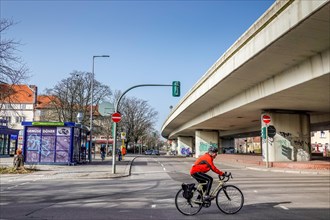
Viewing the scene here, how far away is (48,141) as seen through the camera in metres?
26.4

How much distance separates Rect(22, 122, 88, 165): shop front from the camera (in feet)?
86.2

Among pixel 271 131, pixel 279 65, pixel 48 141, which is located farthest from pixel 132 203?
pixel 271 131

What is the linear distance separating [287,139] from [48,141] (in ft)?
59.8

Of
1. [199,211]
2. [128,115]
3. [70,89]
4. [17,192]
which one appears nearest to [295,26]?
[199,211]

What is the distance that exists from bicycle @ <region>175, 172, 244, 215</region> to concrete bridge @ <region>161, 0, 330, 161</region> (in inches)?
237

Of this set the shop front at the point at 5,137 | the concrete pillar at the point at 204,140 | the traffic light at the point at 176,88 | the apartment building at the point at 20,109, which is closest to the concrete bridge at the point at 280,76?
the traffic light at the point at 176,88

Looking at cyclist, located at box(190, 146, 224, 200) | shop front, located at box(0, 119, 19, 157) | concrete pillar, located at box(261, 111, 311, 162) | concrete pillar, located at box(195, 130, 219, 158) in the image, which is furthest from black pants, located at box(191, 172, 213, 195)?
concrete pillar, located at box(195, 130, 219, 158)

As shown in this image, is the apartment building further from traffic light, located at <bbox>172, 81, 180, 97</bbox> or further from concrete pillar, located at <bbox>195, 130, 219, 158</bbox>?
concrete pillar, located at <bbox>195, 130, 219, 158</bbox>

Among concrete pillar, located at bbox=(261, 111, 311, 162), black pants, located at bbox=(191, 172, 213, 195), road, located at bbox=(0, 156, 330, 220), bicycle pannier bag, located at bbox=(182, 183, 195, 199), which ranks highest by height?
concrete pillar, located at bbox=(261, 111, 311, 162)

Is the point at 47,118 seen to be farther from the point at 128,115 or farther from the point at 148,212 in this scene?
the point at 148,212

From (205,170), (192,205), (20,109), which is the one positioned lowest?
(192,205)

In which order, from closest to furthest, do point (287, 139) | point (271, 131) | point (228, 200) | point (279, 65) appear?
point (228, 200), point (279, 65), point (271, 131), point (287, 139)

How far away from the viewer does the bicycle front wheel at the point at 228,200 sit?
8570 mm

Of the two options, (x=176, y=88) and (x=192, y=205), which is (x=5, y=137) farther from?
(x=192, y=205)
